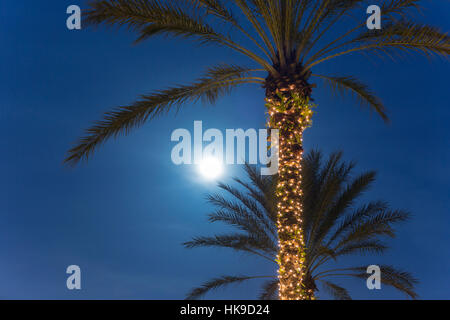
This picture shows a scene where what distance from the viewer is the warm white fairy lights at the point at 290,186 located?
900 cm

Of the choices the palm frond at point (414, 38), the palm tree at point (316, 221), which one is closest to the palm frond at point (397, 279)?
the palm tree at point (316, 221)

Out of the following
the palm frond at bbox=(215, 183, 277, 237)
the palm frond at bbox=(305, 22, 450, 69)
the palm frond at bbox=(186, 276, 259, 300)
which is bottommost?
the palm frond at bbox=(186, 276, 259, 300)

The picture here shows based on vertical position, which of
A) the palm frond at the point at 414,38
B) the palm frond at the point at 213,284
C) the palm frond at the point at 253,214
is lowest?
the palm frond at the point at 213,284

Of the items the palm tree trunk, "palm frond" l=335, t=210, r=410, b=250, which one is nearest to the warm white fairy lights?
the palm tree trunk

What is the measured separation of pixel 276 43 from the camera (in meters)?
9.20

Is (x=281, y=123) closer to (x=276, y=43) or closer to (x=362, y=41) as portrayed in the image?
(x=276, y=43)

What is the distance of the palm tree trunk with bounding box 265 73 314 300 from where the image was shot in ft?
29.6

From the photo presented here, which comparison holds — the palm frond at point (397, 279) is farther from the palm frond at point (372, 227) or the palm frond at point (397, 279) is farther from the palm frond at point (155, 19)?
the palm frond at point (155, 19)

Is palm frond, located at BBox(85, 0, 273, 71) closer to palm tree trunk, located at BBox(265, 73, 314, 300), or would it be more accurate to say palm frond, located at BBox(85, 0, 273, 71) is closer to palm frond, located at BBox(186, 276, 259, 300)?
palm tree trunk, located at BBox(265, 73, 314, 300)

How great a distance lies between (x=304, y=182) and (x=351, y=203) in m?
1.46

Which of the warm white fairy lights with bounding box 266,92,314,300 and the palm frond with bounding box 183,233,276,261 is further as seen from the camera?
the palm frond with bounding box 183,233,276,261

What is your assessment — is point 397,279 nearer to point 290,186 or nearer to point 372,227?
point 372,227

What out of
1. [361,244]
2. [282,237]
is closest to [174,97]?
[282,237]
